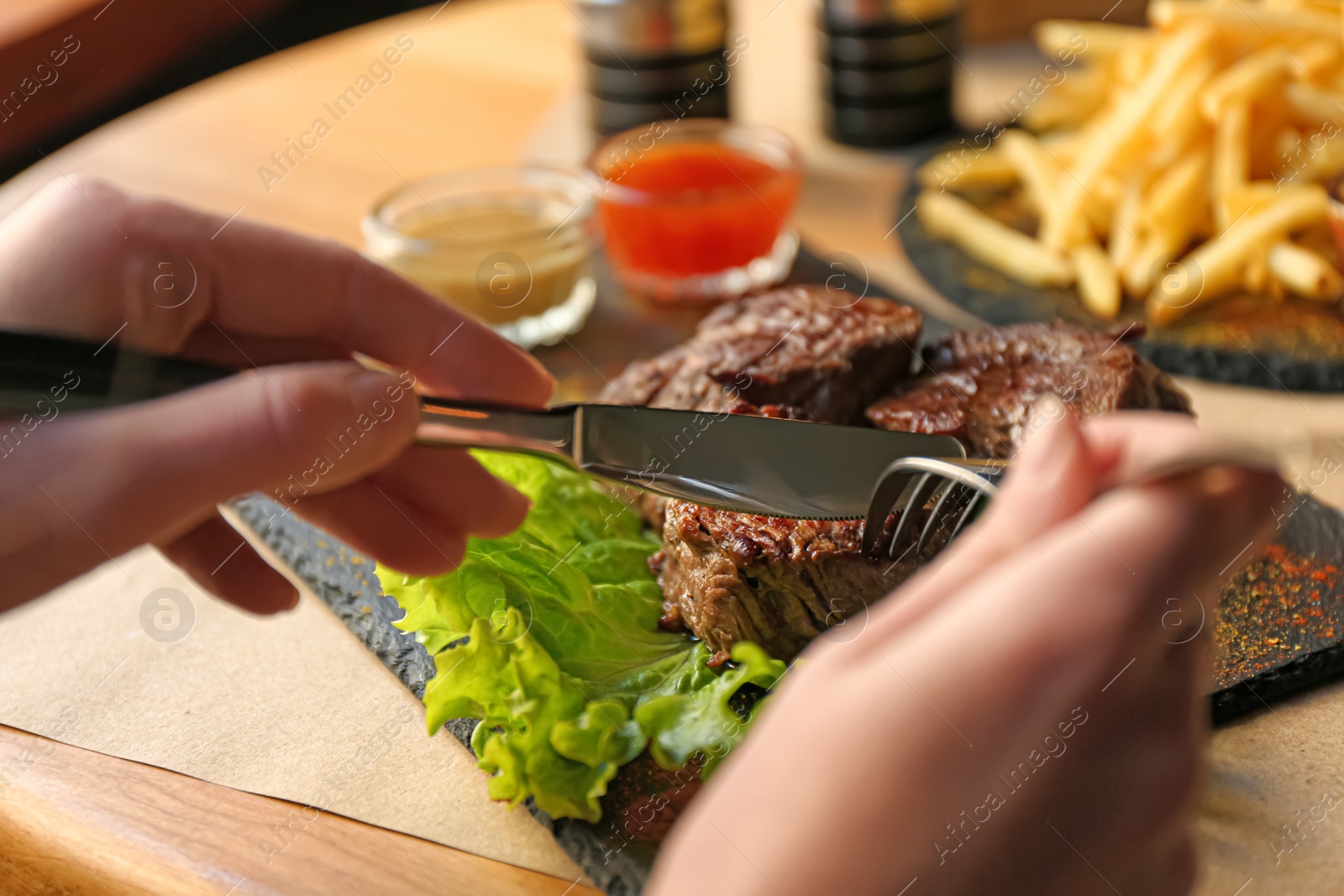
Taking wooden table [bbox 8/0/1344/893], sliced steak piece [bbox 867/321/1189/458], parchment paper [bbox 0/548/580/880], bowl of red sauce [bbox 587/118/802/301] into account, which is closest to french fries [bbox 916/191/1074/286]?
wooden table [bbox 8/0/1344/893]

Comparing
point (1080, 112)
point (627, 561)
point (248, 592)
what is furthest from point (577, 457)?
point (1080, 112)

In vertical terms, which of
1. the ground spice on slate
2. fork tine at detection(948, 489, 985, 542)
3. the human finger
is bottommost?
the ground spice on slate

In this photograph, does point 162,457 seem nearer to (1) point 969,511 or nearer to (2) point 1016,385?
(1) point 969,511

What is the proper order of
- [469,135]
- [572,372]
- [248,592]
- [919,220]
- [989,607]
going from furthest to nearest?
[469,135] → [919,220] → [572,372] → [248,592] → [989,607]

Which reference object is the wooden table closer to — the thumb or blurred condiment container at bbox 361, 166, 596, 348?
blurred condiment container at bbox 361, 166, 596, 348

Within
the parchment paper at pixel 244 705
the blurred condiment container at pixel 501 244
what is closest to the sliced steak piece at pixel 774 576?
the parchment paper at pixel 244 705

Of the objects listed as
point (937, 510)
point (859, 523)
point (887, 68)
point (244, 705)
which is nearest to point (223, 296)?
point (244, 705)

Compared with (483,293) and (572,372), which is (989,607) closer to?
(572,372)
